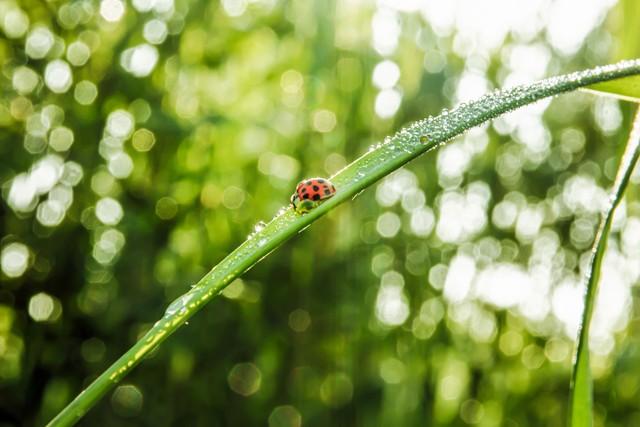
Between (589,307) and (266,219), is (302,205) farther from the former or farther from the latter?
(266,219)

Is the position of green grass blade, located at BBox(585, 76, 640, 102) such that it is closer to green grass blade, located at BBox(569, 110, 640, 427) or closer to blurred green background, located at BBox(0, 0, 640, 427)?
green grass blade, located at BBox(569, 110, 640, 427)

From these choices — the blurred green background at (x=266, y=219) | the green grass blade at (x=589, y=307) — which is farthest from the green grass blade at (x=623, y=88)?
the blurred green background at (x=266, y=219)

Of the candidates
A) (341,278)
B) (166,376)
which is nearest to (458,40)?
(341,278)

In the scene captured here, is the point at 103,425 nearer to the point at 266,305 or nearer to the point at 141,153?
the point at 266,305

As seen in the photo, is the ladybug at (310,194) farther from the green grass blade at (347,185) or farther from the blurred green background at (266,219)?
the blurred green background at (266,219)

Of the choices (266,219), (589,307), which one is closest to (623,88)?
(589,307)

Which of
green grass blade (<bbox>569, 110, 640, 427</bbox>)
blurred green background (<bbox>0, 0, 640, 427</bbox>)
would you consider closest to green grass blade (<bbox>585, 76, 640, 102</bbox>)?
green grass blade (<bbox>569, 110, 640, 427</bbox>)

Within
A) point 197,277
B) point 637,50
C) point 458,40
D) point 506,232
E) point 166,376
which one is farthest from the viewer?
point 506,232
